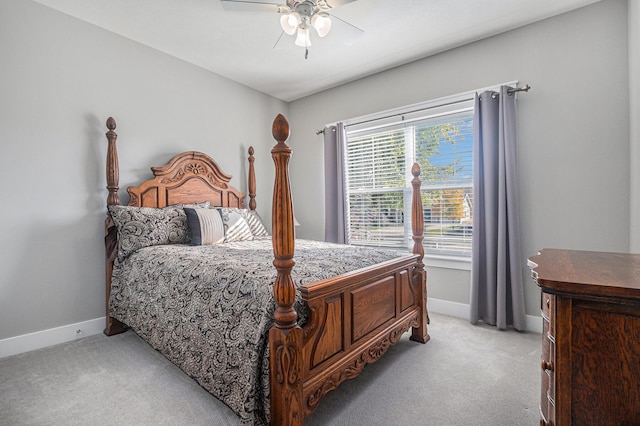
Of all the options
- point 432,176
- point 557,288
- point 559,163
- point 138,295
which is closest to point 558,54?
point 559,163

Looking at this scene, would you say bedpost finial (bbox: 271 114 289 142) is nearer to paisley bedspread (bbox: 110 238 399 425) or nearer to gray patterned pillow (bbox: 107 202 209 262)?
paisley bedspread (bbox: 110 238 399 425)

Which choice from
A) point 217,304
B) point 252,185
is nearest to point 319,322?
point 217,304

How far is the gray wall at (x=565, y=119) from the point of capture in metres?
2.36

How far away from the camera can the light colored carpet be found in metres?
1.59

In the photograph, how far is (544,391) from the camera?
1.13 m

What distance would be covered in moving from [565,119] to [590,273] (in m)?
2.21

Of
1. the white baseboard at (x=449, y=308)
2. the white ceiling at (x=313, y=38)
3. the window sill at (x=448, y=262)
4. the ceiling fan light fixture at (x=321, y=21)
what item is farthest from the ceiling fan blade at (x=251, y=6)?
the white baseboard at (x=449, y=308)

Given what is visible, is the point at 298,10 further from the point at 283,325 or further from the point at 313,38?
the point at 283,325

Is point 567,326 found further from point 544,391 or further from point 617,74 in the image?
point 617,74

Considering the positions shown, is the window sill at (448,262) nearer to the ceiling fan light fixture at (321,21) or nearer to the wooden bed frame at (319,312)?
the wooden bed frame at (319,312)

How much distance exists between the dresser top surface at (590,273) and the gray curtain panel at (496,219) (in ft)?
4.74

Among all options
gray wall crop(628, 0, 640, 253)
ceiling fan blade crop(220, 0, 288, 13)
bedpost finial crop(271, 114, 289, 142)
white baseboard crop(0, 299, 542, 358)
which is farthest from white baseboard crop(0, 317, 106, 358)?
gray wall crop(628, 0, 640, 253)

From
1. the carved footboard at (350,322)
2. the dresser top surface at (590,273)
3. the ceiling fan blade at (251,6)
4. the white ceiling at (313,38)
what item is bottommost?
the carved footboard at (350,322)

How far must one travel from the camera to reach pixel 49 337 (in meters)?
2.47
